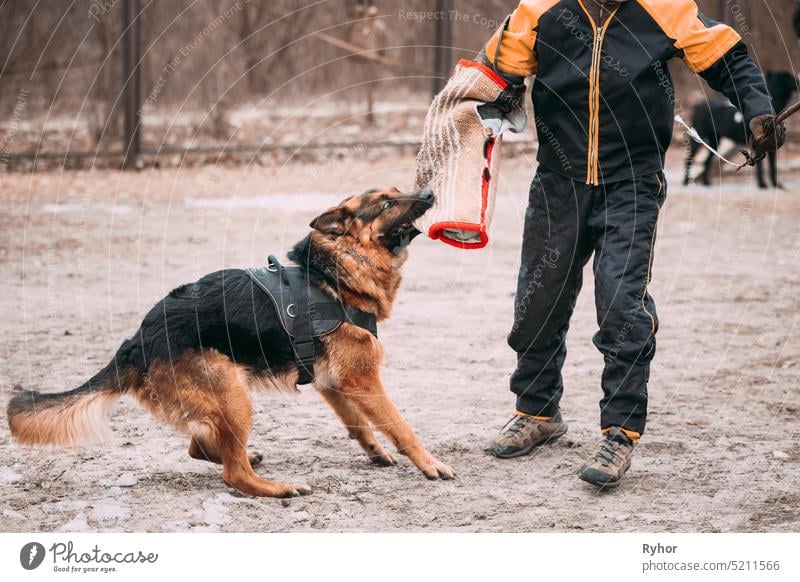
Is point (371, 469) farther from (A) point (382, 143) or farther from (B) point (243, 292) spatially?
(A) point (382, 143)

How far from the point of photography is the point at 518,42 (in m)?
4.53

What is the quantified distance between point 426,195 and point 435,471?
1231 millimetres

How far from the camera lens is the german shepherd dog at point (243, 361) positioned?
4.14 meters

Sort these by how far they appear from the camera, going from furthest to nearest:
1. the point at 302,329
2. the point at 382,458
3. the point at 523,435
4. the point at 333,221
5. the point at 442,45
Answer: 1. the point at 442,45
2. the point at 523,435
3. the point at 382,458
4. the point at 333,221
5. the point at 302,329

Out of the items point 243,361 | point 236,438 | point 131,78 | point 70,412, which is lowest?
point 236,438

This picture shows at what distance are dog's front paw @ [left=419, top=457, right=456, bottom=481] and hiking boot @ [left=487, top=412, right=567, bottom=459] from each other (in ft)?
1.25

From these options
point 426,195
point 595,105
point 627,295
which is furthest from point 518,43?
point 627,295

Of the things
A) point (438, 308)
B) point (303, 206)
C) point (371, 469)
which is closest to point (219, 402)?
point (371, 469)

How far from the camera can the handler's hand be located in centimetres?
423

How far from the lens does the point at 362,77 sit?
14.9m

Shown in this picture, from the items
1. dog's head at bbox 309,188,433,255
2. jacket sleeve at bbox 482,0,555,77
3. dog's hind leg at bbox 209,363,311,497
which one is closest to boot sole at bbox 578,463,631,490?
dog's hind leg at bbox 209,363,311,497

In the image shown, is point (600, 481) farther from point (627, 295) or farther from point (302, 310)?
point (302, 310)

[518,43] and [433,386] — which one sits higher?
[518,43]

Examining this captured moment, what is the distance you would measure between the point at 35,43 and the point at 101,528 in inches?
414
